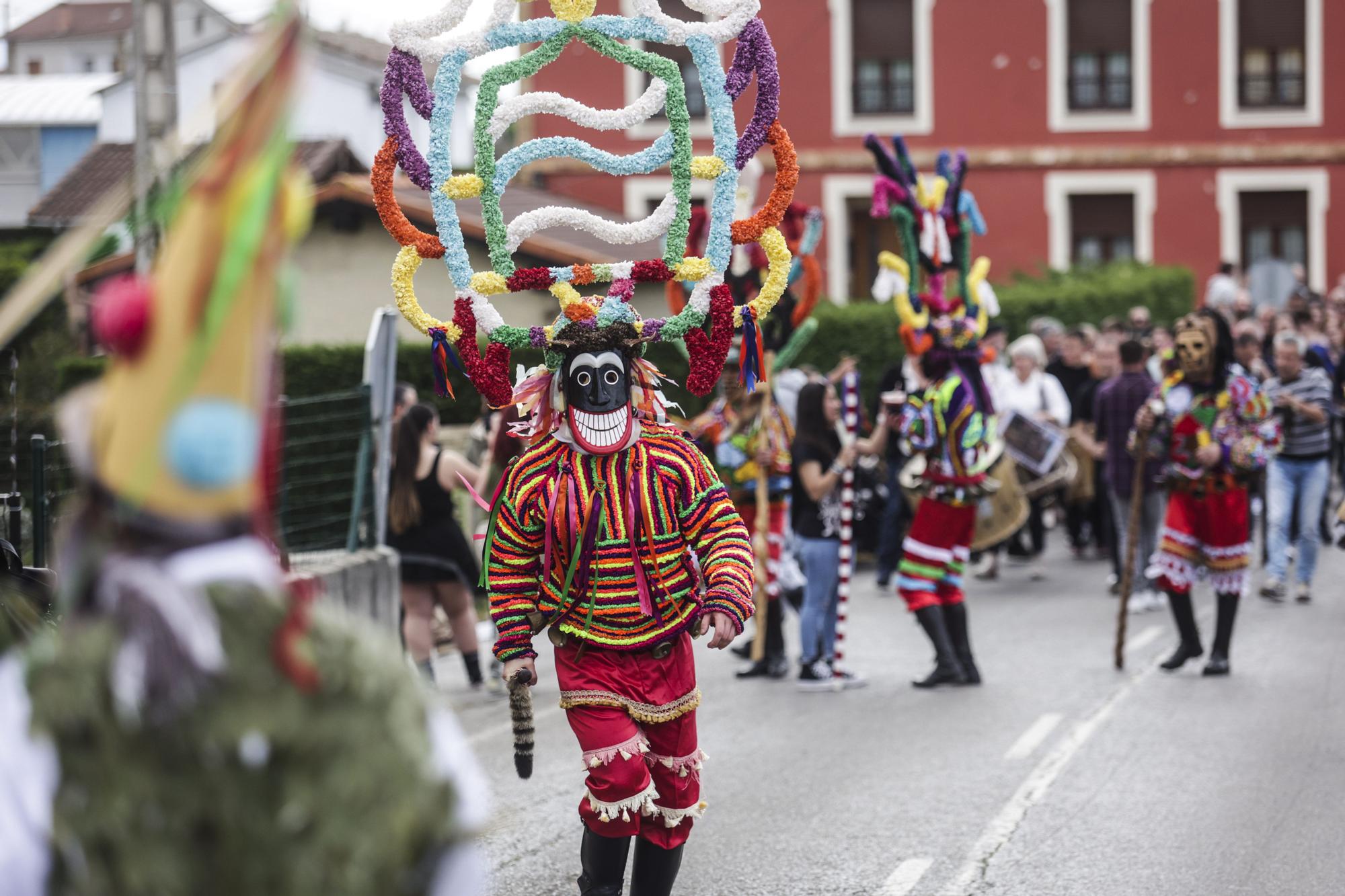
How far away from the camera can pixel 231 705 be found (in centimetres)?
240

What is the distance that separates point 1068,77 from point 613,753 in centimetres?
2832

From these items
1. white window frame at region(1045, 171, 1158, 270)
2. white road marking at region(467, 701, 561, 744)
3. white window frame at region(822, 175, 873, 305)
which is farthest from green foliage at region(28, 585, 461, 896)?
white window frame at region(1045, 171, 1158, 270)

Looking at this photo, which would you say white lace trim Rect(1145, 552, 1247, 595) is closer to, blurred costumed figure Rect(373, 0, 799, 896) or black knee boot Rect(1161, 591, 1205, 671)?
black knee boot Rect(1161, 591, 1205, 671)

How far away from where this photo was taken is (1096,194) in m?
32.3

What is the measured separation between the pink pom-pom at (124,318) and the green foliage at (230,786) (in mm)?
353

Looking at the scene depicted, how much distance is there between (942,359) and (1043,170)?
23284mm

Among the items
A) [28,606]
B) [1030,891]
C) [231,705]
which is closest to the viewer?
[231,705]

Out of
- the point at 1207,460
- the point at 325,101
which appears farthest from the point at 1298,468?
the point at 325,101

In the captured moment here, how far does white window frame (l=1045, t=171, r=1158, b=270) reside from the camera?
32031mm

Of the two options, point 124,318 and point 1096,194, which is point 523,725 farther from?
point 1096,194

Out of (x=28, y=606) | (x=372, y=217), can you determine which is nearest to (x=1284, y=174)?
(x=372, y=217)

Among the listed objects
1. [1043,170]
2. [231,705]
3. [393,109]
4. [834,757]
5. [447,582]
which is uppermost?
[1043,170]

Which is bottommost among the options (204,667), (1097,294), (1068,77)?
(204,667)

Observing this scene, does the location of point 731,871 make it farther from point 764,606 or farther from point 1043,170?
point 1043,170
